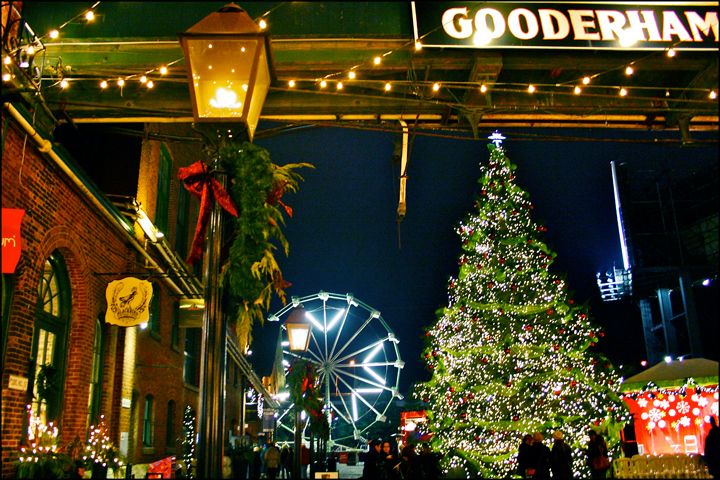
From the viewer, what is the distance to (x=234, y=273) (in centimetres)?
483

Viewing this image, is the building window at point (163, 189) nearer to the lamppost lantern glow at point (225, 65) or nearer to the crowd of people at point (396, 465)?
the crowd of people at point (396, 465)

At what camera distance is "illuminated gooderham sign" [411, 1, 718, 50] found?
28.1ft

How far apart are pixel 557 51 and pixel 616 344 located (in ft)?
135

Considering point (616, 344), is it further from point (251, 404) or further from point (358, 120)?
point (358, 120)

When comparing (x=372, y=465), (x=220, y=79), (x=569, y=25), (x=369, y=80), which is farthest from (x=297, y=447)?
(x=569, y=25)

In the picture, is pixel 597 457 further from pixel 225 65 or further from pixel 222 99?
pixel 225 65

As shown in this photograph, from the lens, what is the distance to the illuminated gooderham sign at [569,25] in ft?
28.1

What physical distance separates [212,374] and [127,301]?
7.13 meters

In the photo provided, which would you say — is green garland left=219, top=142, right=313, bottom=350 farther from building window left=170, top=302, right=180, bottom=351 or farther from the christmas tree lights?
building window left=170, top=302, right=180, bottom=351

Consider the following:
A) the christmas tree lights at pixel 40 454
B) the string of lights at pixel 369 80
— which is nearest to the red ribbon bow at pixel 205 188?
the string of lights at pixel 369 80

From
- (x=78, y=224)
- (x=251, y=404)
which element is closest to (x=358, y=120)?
(x=78, y=224)

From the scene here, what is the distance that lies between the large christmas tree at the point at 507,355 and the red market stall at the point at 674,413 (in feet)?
5.11

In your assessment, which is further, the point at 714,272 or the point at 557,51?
the point at 714,272

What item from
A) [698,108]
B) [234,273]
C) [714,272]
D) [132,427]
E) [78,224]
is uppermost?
[714,272]
